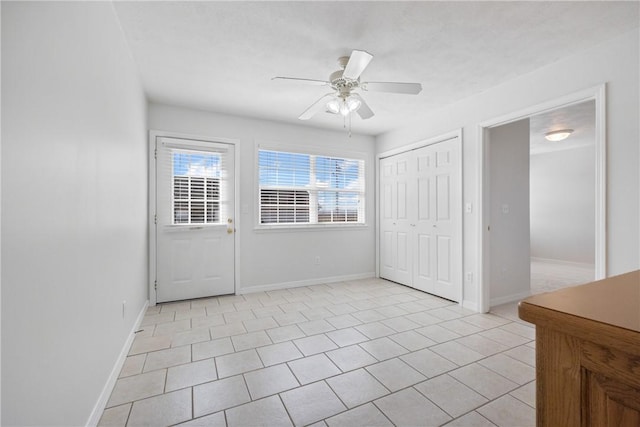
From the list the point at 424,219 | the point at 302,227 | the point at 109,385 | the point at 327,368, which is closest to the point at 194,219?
the point at 302,227

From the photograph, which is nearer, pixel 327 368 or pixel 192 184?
pixel 327 368

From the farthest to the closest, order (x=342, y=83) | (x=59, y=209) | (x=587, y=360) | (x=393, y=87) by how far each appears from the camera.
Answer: (x=342, y=83) < (x=393, y=87) < (x=59, y=209) < (x=587, y=360)

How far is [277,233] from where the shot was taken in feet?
14.0

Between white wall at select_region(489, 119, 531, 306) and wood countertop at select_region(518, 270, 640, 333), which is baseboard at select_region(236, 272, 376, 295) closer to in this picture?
white wall at select_region(489, 119, 531, 306)

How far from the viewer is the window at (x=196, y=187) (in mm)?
3721

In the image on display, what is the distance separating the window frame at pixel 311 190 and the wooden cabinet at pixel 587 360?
3.79 meters

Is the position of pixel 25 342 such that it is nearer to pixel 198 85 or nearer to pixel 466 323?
pixel 198 85

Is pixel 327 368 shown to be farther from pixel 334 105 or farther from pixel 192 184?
pixel 192 184

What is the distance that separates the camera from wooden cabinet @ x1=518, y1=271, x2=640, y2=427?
464 mm

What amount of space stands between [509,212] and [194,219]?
4145 millimetres

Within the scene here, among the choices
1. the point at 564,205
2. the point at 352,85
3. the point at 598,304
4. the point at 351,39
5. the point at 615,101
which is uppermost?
the point at 351,39

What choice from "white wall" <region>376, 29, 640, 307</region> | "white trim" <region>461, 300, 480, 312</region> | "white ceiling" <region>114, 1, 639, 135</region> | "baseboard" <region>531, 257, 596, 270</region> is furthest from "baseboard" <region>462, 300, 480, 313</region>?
"baseboard" <region>531, 257, 596, 270</region>

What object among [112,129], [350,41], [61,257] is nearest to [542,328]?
[61,257]

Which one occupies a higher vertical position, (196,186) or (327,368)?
(196,186)
